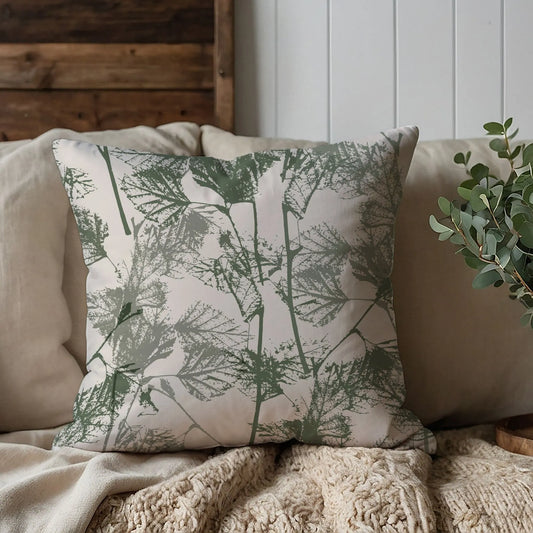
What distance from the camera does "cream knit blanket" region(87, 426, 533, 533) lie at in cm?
77

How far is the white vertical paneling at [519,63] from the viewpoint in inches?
60.7

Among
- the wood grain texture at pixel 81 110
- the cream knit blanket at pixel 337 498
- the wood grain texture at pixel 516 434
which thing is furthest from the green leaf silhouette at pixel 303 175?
the wood grain texture at pixel 81 110

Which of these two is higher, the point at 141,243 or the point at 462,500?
the point at 141,243

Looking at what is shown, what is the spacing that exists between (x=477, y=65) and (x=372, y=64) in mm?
234

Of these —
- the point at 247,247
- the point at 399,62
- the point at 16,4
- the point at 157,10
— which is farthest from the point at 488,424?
the point at 16,4

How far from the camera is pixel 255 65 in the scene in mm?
1534

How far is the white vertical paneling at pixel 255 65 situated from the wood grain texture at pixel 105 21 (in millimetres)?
81

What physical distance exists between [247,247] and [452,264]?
41cm

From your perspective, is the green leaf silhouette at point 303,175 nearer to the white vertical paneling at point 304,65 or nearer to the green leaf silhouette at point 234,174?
the green leaf silhouette at point 234,174

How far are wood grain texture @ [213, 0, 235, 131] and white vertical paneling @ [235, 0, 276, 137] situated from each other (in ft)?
0.12

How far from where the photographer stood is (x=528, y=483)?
2.73ft

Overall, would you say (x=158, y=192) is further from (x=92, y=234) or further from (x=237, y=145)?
(x=237, y=145)

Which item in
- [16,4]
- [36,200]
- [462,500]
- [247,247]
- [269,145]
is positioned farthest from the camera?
[16,4]

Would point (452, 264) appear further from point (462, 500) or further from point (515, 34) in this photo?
point (515, 34)
